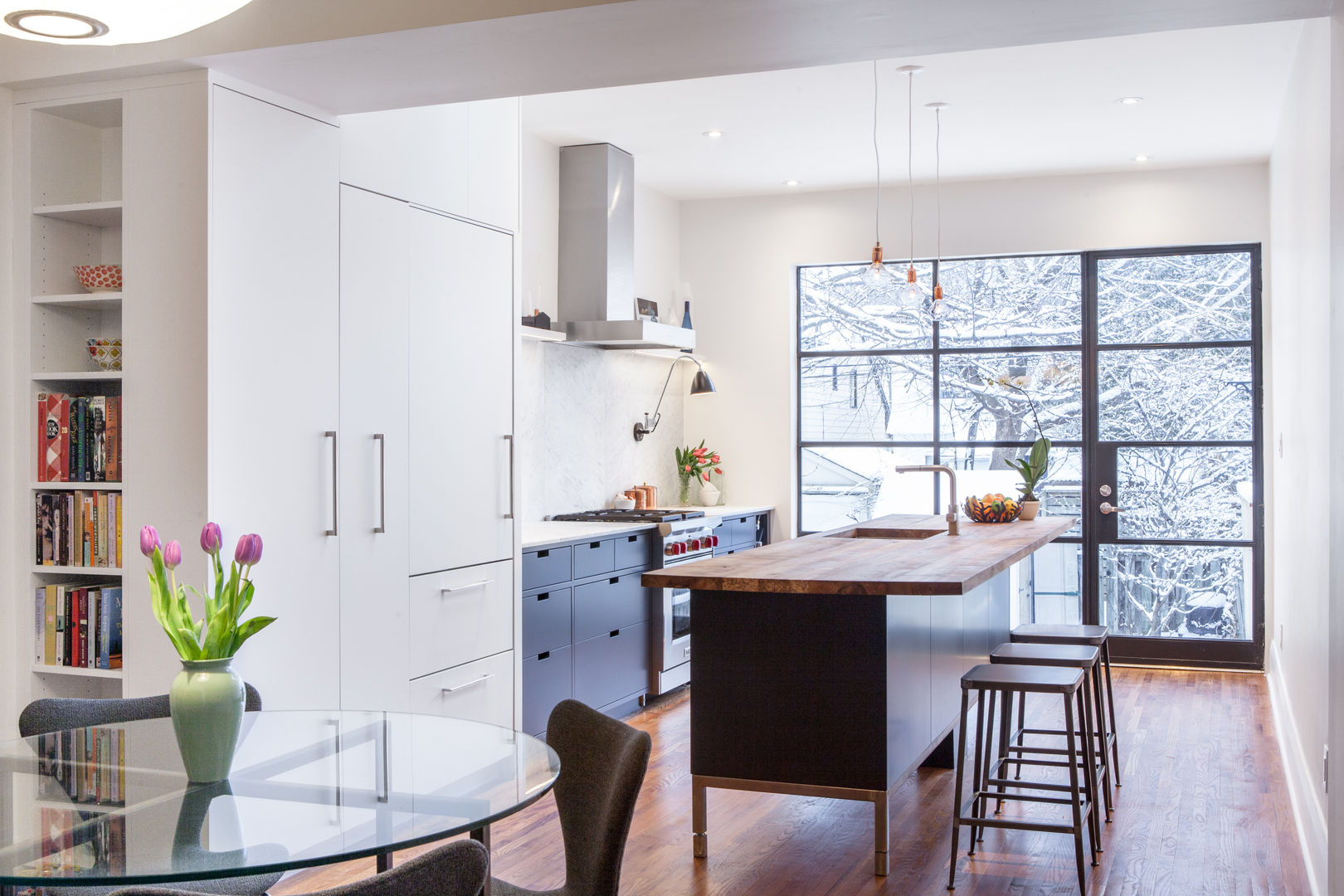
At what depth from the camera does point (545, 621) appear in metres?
4.75

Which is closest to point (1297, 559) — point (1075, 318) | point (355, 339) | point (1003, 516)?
point (1003, 516)

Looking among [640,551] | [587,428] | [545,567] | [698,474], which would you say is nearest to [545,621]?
[545,567]

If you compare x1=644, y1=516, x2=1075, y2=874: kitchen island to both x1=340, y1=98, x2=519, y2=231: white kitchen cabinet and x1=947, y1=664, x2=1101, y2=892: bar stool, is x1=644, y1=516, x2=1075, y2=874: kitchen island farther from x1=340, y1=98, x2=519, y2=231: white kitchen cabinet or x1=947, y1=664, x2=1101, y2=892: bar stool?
x1=340, y1=98, x2=519, y2=231: white kitchen cabinet

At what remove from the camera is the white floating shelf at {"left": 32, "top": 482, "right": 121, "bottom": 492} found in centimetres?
318

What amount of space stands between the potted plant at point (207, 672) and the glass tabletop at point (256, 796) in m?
0.06

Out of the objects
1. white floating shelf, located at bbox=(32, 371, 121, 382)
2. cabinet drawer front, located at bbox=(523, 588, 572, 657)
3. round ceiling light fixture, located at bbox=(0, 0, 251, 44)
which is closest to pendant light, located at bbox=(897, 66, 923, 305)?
cabinet drawer front, located at bbox=(523, 588, 572, 657)

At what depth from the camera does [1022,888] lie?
330cm

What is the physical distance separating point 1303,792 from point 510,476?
2826 millimetres

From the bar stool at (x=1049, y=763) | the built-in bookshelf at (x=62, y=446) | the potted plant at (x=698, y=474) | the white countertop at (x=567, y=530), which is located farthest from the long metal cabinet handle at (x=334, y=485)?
the potted plant at (x=698, y=474)

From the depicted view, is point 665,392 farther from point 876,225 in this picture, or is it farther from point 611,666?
Answer: point 611,666

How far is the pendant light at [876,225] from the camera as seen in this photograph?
493cm

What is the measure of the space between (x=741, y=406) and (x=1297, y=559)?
3475 millimetres

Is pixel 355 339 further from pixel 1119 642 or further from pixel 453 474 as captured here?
pixel 1119 642

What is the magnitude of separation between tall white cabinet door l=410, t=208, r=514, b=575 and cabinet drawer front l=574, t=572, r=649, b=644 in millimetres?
765
